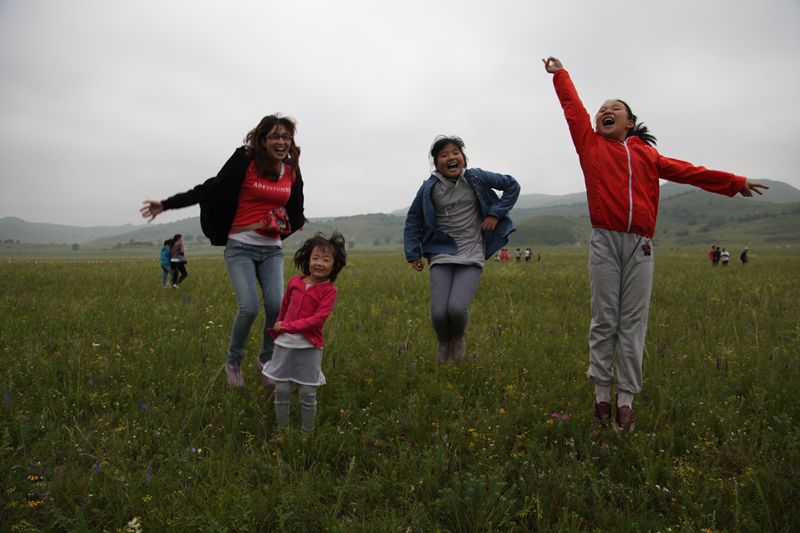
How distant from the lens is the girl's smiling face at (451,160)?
536 centimetres

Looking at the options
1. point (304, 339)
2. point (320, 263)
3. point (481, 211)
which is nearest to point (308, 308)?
point (304, 339)

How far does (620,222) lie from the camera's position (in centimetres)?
392

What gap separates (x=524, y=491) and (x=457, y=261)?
2812 millimetres

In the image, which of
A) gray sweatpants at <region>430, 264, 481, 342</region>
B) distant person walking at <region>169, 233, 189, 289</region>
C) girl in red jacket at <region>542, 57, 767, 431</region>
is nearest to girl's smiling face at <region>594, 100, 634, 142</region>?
girl in red jacket at <region>542, 57, 767, 431</region>

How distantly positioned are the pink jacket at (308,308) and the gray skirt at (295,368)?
0.14m

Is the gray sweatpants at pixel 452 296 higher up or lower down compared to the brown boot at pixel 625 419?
higher up

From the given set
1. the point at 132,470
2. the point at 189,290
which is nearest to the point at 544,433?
the point at 132,470

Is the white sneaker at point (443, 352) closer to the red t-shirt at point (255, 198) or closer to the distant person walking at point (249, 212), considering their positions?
the distant person walking at point (249, 212)

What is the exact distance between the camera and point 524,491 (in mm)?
3029

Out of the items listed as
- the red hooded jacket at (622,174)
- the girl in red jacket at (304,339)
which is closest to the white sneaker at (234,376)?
the girl in red jacket at (304,339)

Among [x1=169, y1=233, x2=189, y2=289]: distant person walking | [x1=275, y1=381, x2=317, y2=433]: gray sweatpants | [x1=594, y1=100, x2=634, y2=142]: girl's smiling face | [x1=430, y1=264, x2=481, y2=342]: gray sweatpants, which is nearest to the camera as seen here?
[x1=275, y1=381, x2=317, y2=433]: gray sweatpants

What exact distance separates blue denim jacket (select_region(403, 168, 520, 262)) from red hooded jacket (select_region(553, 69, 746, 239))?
1.39 metres

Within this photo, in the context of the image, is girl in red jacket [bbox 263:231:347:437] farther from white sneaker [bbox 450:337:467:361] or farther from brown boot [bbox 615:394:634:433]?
brown boot [bbox 615:394:634:433]

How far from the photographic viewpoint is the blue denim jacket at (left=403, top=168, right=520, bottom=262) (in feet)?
18.0
